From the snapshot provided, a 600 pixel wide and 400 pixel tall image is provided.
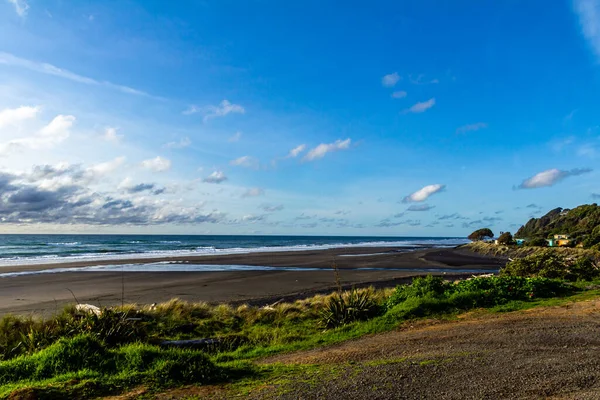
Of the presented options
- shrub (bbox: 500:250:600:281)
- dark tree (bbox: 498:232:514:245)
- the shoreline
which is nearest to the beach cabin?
the shoreline

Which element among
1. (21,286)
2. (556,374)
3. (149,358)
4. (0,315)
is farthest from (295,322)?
(21,286)

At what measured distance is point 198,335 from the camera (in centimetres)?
1104

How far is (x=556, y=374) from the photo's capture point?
5.66 metres

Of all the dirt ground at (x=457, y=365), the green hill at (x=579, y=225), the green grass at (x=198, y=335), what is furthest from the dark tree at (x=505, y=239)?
the dirt ground at (x=457, y=365)

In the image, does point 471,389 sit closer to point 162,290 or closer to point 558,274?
point 558,274

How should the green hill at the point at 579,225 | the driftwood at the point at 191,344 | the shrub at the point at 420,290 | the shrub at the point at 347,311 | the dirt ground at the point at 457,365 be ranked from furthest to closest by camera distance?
the green hill at the point at 579,225 → the shrub at the point at 420,290 → the shrub at the point at 347,311 → the driftwood at the point at 191,344 → the dirt ground at the point at 457,365

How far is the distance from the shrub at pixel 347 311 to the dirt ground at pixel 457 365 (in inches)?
79.9

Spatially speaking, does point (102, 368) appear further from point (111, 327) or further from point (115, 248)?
point (115, 248)

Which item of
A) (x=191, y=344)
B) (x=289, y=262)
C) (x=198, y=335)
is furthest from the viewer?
(x=289, y=262)

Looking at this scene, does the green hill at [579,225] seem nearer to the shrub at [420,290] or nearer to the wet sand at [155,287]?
the wet sand at [155,287]

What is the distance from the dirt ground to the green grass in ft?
1.54

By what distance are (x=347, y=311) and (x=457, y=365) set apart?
207 inches

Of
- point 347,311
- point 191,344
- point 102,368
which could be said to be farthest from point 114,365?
point 347,311

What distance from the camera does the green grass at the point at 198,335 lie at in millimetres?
6410
